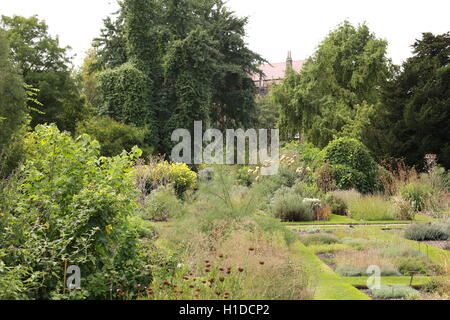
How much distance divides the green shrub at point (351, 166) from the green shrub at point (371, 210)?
2.17 meters

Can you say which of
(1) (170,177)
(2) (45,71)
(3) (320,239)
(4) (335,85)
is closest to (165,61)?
(2) (45,71)

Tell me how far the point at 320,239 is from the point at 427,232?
1984mm

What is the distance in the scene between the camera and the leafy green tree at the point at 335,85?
2381 centimetres

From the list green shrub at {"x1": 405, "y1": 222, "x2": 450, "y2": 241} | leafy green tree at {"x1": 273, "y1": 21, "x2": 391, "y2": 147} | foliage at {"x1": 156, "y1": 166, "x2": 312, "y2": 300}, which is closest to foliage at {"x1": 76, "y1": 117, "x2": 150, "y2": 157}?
leafy green tree at {"x1": 273, "y1": 21, "x2": 391, "y2": 147}

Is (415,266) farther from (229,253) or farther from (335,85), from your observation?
(335,85)

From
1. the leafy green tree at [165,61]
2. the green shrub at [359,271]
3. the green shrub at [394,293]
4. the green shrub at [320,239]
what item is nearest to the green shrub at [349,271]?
the green shrub at [359,271]

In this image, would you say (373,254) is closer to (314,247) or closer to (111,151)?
(314,247)

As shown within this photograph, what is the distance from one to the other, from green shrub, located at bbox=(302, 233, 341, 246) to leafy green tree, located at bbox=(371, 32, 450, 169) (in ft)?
31.3

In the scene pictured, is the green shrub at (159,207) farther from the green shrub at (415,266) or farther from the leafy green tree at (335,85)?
the leafy green tree at (335,85)

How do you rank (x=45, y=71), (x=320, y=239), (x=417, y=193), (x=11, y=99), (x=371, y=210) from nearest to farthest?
(x=320, y=239)
(x=371, y=210)
(x=417, y=193)
(x=11, y=99)
(x=45, y=71)

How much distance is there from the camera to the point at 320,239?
7.98 metres

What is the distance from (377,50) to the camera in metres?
23.8

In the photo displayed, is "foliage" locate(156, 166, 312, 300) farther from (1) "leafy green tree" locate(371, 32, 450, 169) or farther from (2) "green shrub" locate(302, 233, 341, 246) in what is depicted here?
(1) "leafy green tree" locate(371, 32, 450, 169)
